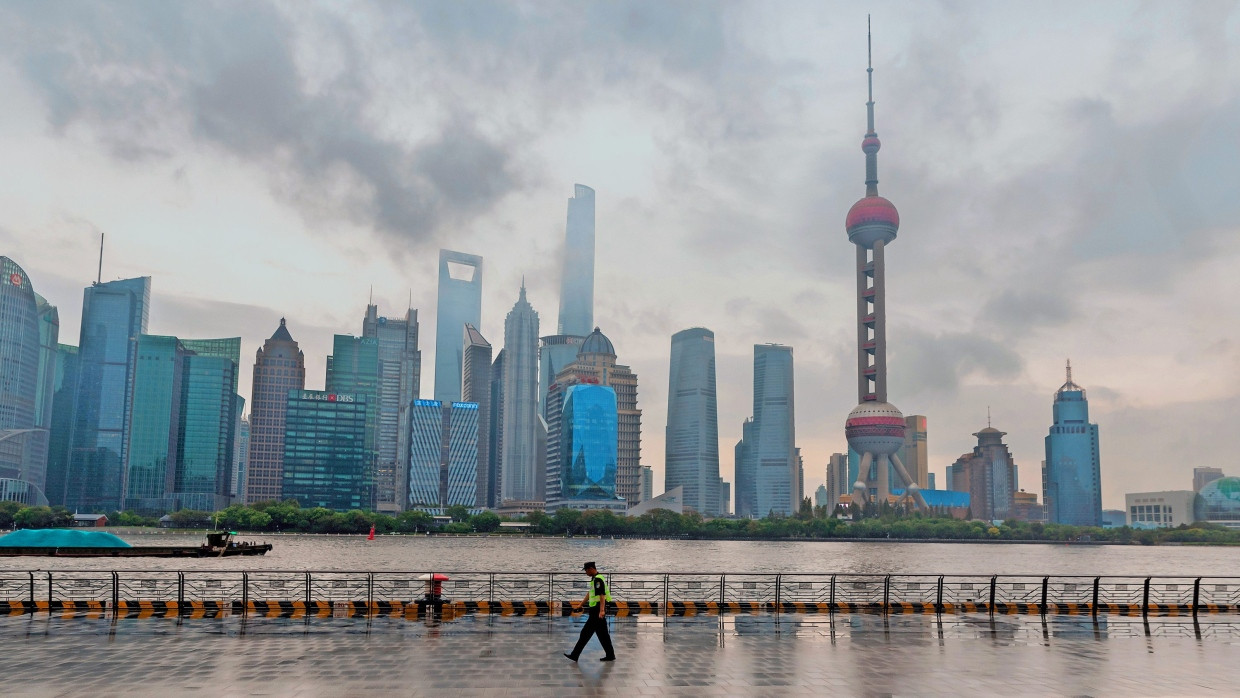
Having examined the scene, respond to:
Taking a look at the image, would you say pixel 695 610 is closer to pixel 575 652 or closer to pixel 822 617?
pixel 822 617

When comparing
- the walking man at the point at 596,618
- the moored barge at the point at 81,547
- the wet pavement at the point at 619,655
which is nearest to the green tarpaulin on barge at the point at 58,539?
the moored barge at the point at 81,547

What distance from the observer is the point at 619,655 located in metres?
24.5

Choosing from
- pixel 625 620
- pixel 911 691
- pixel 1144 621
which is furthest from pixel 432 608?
pixel 1144 621

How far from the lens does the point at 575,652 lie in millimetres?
23094

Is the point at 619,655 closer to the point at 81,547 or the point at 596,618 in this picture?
the point at 596,618

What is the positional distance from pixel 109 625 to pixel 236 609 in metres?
4.99

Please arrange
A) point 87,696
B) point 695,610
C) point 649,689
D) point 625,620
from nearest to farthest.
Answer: point 87,696
point 649,689
point 625,620
point 695,610

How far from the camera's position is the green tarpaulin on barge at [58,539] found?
4197 cm

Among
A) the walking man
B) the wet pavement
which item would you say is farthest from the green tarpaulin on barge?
the walking man

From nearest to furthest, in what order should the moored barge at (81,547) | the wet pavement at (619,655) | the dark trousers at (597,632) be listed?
1. the wet pavement at (619,655)
2. the dark trousers at (597,632)
3. the moored barge at (81,547)

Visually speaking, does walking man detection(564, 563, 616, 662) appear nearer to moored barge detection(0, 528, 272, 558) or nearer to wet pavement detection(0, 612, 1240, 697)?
wet pavement detection(0, 612, 1240, 697)

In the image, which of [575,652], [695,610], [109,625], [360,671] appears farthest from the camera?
[695,610]

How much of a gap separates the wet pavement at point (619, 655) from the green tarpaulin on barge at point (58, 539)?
503 inches

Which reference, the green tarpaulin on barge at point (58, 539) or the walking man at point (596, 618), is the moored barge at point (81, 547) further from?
the walking man at point (596, 618)
